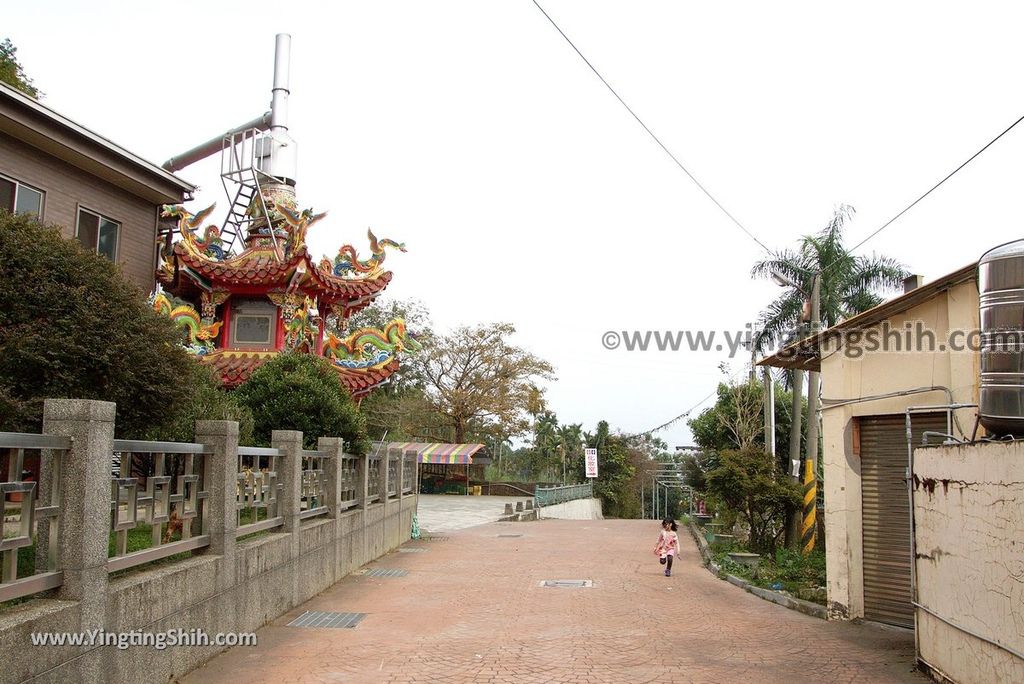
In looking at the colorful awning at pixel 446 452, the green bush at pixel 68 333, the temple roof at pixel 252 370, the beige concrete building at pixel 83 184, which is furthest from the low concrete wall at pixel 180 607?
the colorful awning at pixel 446 452

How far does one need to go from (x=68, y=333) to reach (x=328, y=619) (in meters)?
4.15

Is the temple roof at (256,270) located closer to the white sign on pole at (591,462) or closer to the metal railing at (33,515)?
the metal railing at (33,515)

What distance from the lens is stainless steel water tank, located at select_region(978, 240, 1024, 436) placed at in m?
7.00

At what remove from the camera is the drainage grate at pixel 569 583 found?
41.8ft

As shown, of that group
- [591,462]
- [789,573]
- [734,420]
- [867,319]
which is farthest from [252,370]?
[591,462]

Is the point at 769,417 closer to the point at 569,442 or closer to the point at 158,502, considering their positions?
the point at 158,502

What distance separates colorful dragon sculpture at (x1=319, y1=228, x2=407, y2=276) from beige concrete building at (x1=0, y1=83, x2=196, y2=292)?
4.31 m

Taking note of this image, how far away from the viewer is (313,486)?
38.0 ft

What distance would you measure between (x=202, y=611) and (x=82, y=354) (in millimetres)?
2885

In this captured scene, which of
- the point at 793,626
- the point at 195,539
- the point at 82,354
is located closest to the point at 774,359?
the point at 793,626

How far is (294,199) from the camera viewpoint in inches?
834

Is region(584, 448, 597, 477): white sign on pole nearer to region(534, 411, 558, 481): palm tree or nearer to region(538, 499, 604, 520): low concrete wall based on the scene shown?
region(538, 499, 604, 520): low concrete wall

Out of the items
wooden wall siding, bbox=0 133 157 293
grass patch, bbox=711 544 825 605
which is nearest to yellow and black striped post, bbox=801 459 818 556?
grass patch, bbox=711 544 825 605

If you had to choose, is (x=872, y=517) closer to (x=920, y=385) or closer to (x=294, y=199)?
(x=920, y=385)
